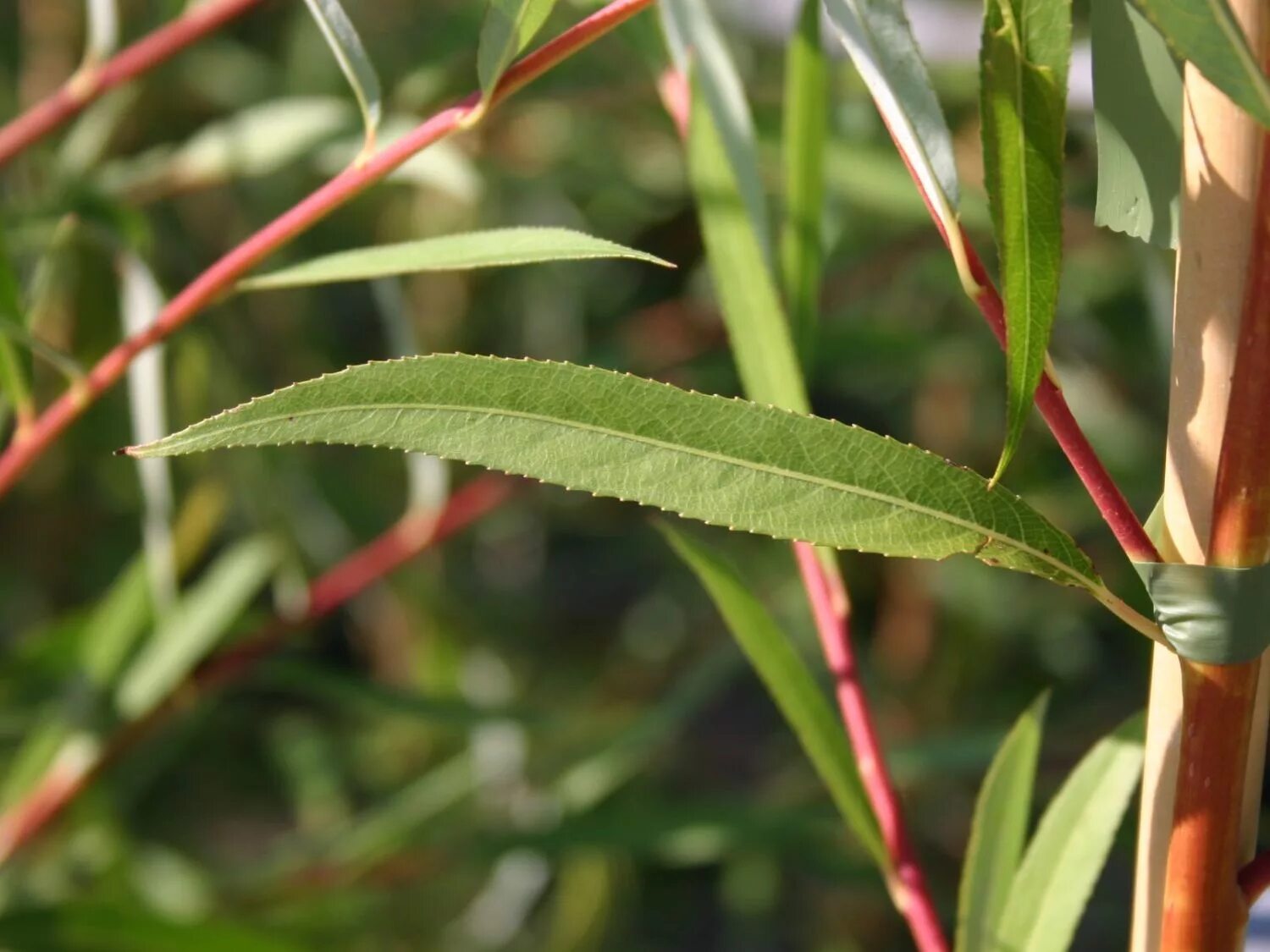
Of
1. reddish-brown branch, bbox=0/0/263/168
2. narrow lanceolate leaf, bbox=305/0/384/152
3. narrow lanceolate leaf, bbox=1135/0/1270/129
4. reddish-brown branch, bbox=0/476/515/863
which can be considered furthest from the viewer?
reddish-brown branch, bbox=0/476/515/863

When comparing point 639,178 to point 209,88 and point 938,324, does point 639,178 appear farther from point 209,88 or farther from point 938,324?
point 209,88

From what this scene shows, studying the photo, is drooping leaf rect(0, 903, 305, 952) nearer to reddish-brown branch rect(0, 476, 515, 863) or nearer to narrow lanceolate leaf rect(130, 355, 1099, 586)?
reddish-brown branch rect(0, 476, 515, 863)

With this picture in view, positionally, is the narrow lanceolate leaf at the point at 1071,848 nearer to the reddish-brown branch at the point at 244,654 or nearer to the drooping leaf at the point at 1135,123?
the drooping leaf at the point at 1135,123

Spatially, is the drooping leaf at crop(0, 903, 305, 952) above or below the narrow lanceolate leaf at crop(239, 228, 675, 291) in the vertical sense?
below

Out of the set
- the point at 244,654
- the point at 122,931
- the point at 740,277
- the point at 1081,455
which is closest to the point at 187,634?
the point at 244,654

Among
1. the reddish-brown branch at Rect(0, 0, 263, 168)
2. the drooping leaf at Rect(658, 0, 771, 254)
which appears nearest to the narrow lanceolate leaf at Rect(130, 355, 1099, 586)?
the drooping leaf at Rect(658, 0, 771, 254)
